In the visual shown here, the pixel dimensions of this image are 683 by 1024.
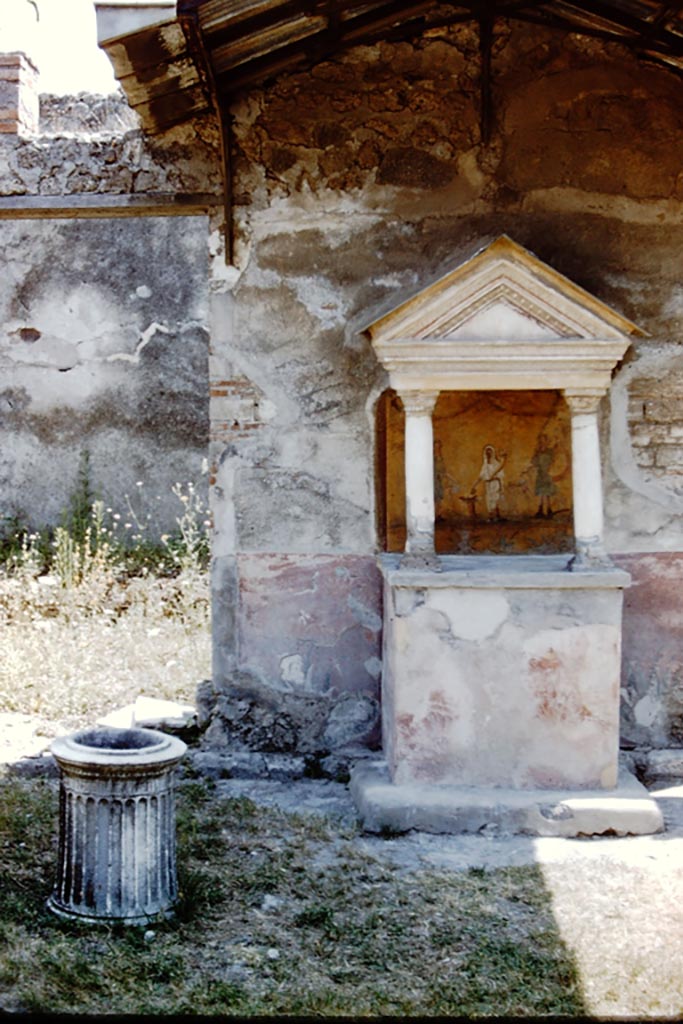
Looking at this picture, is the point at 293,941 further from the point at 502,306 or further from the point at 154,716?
the point at 502,306

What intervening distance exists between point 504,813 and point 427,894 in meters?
0.77

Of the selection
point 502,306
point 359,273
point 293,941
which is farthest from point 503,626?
point 359,273

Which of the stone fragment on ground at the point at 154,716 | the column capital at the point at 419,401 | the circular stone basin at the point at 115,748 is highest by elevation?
the column capital at the point at 419,401

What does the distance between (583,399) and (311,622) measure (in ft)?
5.74

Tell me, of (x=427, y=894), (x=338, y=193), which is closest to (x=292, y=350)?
(x=338, y=193)

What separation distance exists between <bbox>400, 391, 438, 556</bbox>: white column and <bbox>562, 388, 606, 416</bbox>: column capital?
0.62 meters

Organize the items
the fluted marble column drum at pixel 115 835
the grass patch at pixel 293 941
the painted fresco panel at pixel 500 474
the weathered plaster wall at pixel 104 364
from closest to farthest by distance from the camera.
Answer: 1. the grass patch at pixel 293 941
2. the fluted marble column drum at pixel 115 835
3. the painted fresco panel at pixel 500 474
4. the weathered plaster wall at pixel 104 364

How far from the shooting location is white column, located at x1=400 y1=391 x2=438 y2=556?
4.99 m

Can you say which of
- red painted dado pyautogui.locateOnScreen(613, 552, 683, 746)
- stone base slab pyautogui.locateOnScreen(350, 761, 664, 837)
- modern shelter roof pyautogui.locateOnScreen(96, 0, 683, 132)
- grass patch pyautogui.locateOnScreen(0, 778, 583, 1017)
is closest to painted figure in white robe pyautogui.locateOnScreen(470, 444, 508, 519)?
red painted dado pyautogui.locateOnScreen(613, 552, 683, 746)

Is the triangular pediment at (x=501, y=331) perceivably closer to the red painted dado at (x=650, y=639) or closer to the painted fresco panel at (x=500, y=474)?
the painted fresco panel at (x=500, y=474)

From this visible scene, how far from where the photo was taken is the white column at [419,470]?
4988 mm

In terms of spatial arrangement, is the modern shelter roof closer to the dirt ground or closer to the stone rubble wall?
the stone rubble wall

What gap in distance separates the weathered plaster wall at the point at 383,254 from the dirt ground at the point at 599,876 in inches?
21.9

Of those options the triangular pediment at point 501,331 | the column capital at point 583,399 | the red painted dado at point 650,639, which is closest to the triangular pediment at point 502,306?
the triangular pediment at point 501,331
